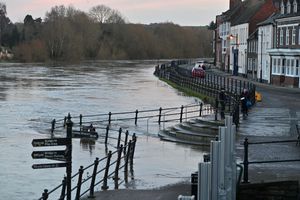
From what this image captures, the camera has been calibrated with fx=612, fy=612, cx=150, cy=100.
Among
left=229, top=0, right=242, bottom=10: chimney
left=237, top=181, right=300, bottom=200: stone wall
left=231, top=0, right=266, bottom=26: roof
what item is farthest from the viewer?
left=229, top=0, right=242, bottom=10: chimney

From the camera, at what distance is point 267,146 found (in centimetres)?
2025

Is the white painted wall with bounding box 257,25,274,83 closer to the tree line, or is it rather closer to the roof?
the roof

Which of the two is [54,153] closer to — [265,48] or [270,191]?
[270,191]

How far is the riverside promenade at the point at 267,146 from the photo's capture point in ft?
48.1

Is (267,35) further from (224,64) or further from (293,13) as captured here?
(224,64)

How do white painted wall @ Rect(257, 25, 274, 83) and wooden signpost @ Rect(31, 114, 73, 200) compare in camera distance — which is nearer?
wooden signpost @ Rect(31, 114, 73, 200)

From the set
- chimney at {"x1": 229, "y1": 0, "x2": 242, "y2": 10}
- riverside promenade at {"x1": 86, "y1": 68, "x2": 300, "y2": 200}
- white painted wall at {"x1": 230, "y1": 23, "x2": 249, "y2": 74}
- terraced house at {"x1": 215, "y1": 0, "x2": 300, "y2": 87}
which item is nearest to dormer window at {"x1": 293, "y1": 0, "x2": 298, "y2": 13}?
terraced house at {"x1": 215, "y1": 0, "x2": 300, "y2": 87}

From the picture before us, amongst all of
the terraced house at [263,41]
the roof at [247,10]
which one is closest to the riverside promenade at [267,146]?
the terraced house at [263,41]

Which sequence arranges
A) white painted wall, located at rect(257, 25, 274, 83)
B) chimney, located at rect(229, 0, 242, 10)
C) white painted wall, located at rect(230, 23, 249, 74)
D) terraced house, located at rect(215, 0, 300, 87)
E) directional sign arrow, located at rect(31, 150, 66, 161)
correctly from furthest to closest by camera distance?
chimney, located at rect(229, 0, 242, 10) → white painted wall, located at rect(230, 23, 249, 74) → white painted wall, located at rect(257, 25, 274, 83) → terraced house, located at rect(215, 0, 300, 87) → directional sign arrow, located at rect(31, 150, 66, 161)

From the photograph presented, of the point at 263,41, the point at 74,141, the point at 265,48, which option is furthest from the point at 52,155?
the point at 263,41

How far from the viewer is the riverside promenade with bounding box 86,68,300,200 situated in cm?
1467

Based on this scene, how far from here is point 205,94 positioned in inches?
1932

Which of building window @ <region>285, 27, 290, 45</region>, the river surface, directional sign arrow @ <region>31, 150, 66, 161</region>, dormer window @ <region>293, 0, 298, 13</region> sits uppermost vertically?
dormer window @ <region>293, 0, 298, 13</region>

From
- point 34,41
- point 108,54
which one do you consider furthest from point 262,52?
point 108,54
